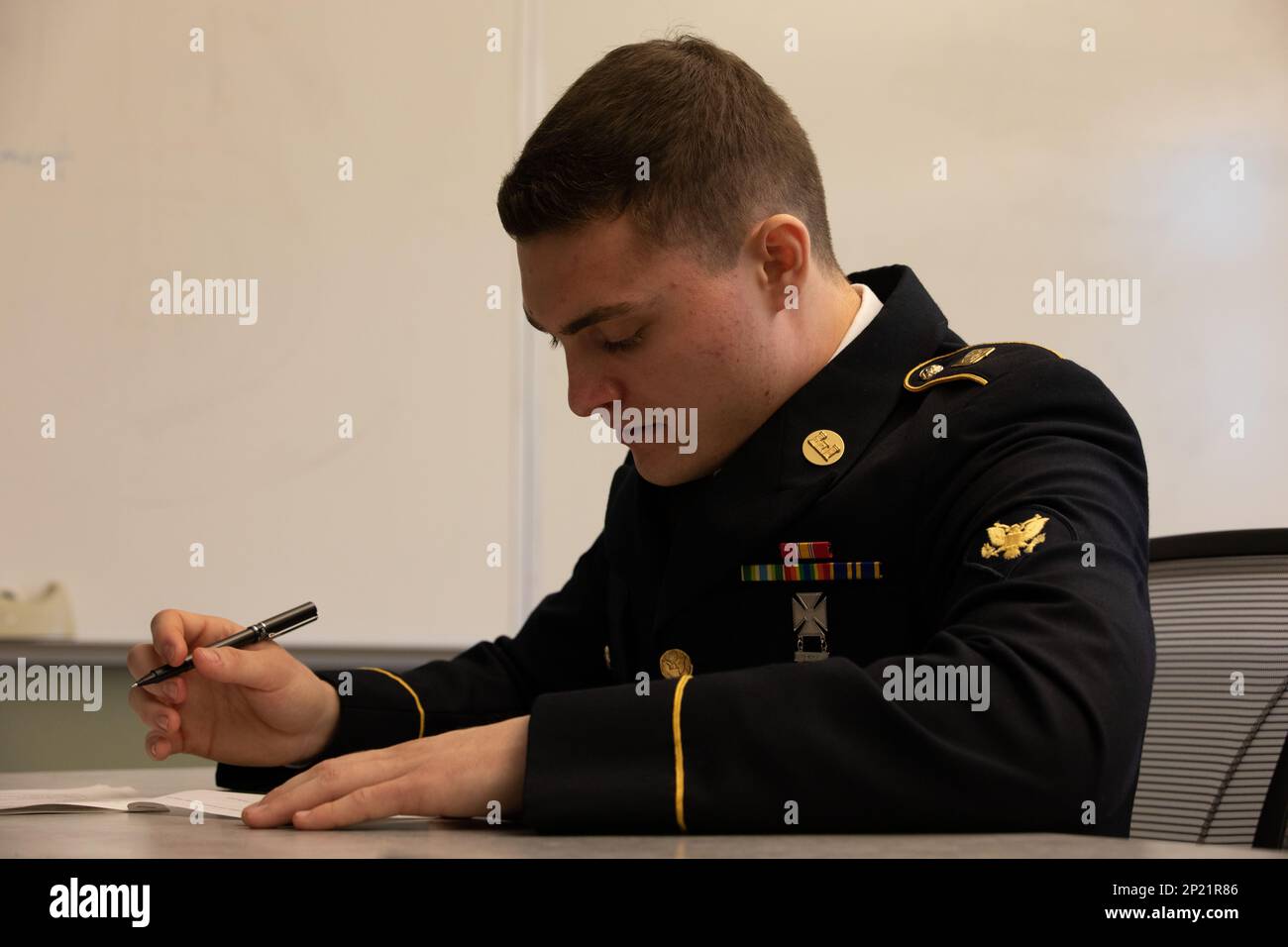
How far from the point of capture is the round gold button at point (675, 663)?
1.27 metres

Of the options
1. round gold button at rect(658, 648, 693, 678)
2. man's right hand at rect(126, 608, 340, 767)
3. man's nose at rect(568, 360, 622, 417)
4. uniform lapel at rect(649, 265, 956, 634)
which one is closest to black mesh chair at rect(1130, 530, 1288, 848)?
uniform lapel at rect(649, 265, 956, 634)

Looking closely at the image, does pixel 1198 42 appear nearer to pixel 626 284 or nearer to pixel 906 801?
pixel 626 284

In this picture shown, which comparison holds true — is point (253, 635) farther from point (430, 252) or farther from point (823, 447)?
point (430, 252)

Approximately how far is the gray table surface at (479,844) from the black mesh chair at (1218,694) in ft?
1.95

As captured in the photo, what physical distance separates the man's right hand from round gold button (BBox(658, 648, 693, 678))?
1.14 ft

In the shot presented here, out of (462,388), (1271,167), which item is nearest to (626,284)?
(462,388)

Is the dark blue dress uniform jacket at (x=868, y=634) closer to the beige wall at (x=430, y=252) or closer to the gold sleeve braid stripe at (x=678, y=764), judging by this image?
the gold sleeve braid stripe at (x=678, y=764)

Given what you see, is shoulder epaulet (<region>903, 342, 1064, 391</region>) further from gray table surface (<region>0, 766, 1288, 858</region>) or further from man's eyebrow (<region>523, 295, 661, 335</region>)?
gray table surface (<region>0, 766, 1288, 858</region>)

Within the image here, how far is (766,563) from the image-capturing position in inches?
49.1

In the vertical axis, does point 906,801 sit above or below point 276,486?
below

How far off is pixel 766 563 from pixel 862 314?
0.33 m

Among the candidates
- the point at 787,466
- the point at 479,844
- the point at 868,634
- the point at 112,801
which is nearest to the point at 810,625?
the point at 868,634
